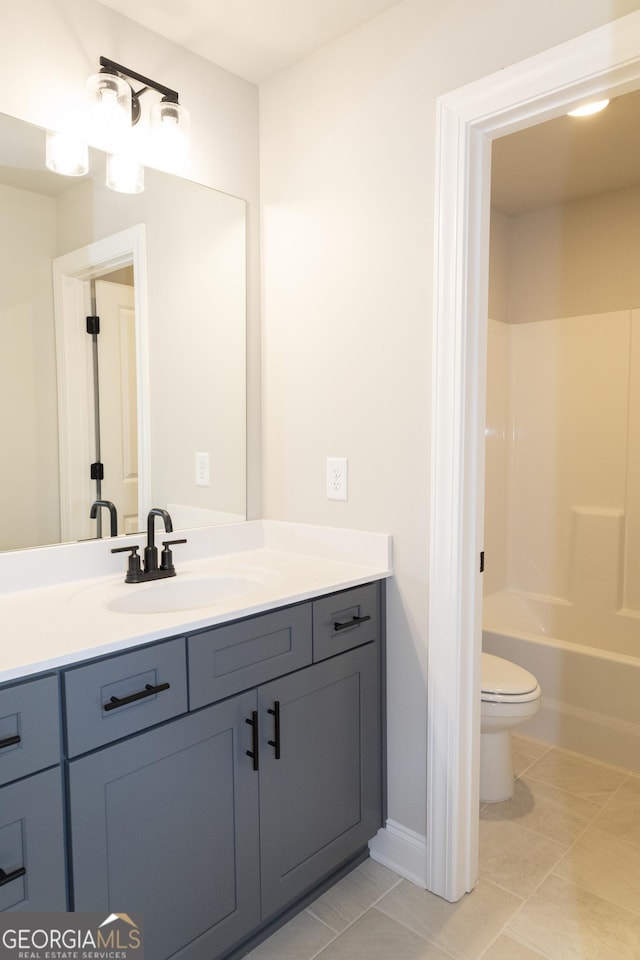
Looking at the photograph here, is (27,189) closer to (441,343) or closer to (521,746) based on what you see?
(441,343)

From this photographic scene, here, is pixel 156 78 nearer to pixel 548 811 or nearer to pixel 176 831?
pixel 176 831

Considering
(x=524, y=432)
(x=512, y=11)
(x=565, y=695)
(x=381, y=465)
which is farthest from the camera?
(x=524, y=432)

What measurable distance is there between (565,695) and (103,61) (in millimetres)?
2689

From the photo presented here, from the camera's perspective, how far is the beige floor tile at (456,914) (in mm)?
1537

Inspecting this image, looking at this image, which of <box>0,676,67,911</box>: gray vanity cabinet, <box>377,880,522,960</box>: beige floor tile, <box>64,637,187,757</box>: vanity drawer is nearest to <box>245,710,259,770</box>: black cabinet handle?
<box>64,637,187,757</box>: vanity drawer

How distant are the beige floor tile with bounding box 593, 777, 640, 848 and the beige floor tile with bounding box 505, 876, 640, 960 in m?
0.33

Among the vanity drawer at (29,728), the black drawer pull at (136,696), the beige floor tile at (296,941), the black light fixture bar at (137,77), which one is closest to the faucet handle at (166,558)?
the black drawer pull at (136,696)

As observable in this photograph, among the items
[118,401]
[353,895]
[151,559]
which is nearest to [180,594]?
[151,559]

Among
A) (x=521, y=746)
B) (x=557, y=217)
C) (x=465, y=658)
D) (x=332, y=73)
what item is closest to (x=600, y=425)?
(x=557, y=217)

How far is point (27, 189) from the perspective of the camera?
1.54 metres

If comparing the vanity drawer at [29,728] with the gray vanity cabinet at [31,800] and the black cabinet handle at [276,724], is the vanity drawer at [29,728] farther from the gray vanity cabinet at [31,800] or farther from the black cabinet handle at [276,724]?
the black cabinet handle at [276,724]

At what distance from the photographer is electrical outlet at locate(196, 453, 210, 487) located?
6.53 feet

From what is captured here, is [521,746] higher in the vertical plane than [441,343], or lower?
lower

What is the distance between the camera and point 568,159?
7.98ft
